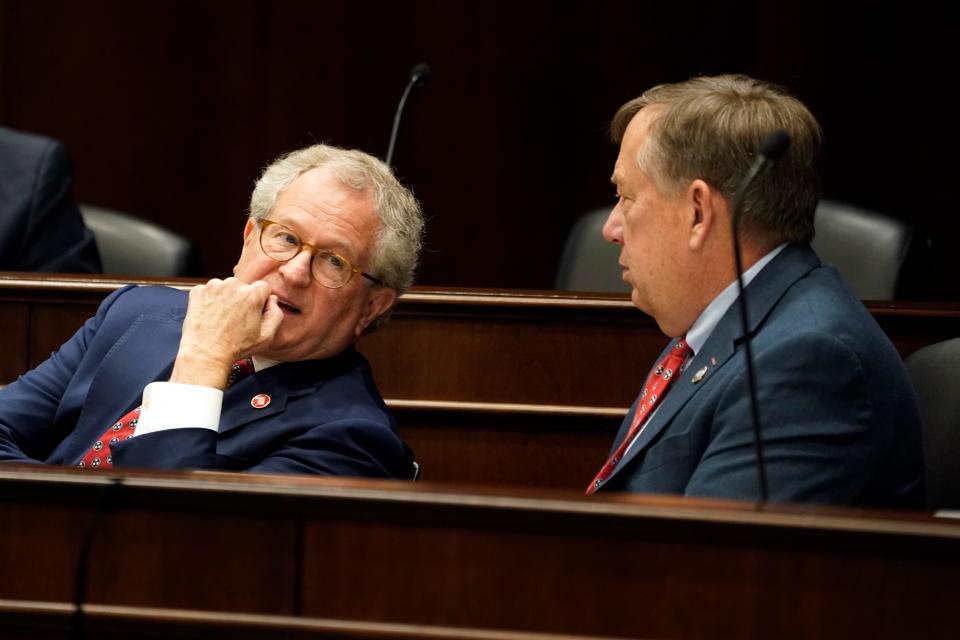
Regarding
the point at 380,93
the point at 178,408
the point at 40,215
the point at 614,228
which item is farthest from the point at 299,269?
the point at 380,93

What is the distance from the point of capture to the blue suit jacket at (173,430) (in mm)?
1820

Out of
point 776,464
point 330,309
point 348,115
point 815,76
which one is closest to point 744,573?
point 776,464

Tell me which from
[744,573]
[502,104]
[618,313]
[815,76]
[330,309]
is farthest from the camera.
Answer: [502,104]

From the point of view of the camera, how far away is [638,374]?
2330 mm

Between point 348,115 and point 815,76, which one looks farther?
point 348,115

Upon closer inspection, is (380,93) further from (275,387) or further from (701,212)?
(701,212)

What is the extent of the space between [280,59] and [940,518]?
331 cm

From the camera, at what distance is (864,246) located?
2744 mm

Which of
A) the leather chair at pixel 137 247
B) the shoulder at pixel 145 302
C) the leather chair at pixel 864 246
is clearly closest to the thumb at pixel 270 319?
the shoulder at pixel 145 302

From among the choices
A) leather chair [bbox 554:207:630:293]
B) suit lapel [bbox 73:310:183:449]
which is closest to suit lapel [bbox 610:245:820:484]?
suit lapel [bbox 73:310:183:449]

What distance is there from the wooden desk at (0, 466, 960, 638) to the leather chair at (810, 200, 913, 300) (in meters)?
1.48

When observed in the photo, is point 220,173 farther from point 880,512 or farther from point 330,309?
point 880,512

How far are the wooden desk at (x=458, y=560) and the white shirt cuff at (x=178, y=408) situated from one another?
0.43 m

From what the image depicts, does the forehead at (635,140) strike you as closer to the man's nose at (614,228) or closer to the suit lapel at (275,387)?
the man's nose at (614,228)
